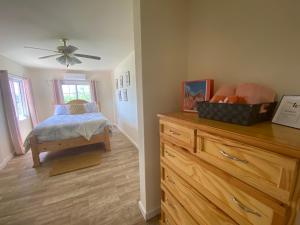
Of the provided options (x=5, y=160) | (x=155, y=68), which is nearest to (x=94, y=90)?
(x=5, y=160)

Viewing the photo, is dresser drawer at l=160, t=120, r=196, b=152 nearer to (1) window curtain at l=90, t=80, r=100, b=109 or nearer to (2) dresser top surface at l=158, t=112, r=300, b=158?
(2) dresser top surface at l=158, t=112, r=300, b=158

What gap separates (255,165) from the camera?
546 mm

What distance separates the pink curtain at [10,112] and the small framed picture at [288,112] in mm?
4118

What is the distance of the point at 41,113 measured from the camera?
475 centimetres

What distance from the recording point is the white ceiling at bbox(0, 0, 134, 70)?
1443mm

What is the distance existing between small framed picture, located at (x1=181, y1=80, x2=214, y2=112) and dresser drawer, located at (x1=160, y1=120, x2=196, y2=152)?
0.28m

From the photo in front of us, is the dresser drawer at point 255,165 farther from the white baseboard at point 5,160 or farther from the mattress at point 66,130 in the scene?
the white baseboard at point 5,160

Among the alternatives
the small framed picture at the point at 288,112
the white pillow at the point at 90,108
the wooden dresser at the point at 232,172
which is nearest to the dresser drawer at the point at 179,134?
the wooden dresser at the point at 232,172

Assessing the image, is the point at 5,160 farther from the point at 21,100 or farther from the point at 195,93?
the point at 195,93

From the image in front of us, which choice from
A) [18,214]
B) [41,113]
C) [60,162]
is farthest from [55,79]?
[18,214]

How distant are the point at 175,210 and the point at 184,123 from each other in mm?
721

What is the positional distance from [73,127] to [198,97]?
2.67m

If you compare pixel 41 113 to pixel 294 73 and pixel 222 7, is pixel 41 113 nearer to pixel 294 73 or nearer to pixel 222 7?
pixel 222 7

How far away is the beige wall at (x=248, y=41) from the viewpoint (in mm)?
726
